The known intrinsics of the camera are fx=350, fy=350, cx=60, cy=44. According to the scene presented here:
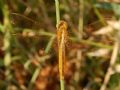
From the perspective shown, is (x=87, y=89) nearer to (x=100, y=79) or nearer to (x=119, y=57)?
(x=100, y=79)

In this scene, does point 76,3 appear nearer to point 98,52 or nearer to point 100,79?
point 98,52

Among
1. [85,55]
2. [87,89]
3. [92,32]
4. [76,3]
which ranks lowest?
[87,89]

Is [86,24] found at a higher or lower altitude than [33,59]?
higher

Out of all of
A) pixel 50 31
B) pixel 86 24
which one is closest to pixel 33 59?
pixel 50 31

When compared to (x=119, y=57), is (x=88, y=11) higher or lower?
higher

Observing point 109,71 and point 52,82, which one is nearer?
point 109,71

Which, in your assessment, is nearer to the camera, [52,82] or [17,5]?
[17,5]
